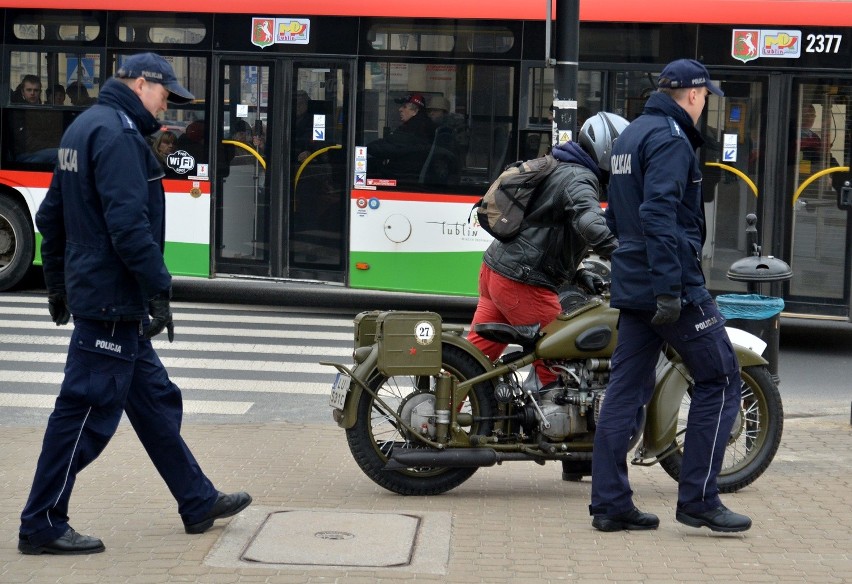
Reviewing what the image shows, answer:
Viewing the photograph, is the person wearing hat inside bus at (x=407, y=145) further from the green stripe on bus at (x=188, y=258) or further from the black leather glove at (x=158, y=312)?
the black leather glove at (x=158, y=312)

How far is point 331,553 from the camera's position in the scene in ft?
17.2

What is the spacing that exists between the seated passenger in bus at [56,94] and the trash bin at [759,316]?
24.3 ft

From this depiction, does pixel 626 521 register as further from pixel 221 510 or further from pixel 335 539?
pixel 221 510

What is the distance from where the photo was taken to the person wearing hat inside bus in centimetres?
1256

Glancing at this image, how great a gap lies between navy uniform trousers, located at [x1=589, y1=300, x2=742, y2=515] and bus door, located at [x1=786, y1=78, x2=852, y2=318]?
640 centimetres

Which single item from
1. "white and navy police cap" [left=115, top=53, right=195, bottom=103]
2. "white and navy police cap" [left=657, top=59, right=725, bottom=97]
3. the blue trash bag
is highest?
"white and navy police cap" [left=657, top=59, right=725, bottom=97]

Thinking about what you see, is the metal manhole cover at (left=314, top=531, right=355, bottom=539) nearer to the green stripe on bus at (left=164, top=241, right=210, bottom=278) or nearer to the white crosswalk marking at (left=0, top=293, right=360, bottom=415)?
the white crosswalk marking at (left=0, top=293, right=360, bottom=415)

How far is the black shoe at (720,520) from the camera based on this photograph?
5.62m

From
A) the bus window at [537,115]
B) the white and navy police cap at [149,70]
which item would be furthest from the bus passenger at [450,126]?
the white and navy police cap at [149,70]

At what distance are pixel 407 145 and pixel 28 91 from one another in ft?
13.0

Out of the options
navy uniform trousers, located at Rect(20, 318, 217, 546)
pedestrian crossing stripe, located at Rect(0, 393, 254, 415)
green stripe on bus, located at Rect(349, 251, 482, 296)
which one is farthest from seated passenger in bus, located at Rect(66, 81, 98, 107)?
navy uniform trousers, located at Rect(20, 318, 217, 546)

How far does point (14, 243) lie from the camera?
1400cm

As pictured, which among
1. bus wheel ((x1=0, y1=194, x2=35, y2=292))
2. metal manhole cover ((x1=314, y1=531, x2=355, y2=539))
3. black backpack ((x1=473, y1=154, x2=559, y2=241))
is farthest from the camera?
bus wheel ((x1=0, y1=194, x2=35, y2=292))

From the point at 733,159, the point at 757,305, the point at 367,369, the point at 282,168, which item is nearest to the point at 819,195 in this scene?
the point at 733,159
